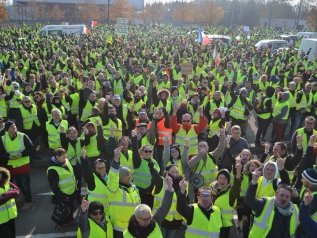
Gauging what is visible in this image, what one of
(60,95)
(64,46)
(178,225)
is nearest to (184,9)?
(64,46)

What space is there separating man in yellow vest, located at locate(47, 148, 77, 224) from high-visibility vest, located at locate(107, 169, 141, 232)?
1.27m

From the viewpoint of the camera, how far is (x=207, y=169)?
5.88 m

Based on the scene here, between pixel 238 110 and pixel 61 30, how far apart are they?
2746 cm

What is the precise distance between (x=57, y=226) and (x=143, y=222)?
307 cm

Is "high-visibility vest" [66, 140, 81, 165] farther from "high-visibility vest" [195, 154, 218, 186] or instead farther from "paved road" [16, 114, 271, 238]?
"high-visibility vest" [195, 154, 218, 186]

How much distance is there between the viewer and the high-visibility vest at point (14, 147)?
6.43 meters

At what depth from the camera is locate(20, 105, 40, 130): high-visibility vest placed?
860cm

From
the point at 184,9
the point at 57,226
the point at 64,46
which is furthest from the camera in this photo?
the point at 184,9

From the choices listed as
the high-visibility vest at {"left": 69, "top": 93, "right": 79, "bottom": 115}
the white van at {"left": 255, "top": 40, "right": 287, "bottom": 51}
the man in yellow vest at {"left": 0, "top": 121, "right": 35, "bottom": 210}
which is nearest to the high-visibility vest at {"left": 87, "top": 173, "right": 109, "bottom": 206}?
the man in yellow vest at {"left": 0, "top": 121, "right": 35, "bottom": 210}

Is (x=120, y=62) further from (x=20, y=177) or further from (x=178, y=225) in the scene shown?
(x=178, y=225)

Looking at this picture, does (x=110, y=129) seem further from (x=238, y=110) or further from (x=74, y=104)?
(x=238, y=110)

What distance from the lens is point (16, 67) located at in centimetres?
1516

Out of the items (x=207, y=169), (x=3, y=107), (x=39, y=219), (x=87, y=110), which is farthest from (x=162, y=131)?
(x=3, y=107)

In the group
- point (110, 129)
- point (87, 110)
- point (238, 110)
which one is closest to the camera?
point (110, 129)
